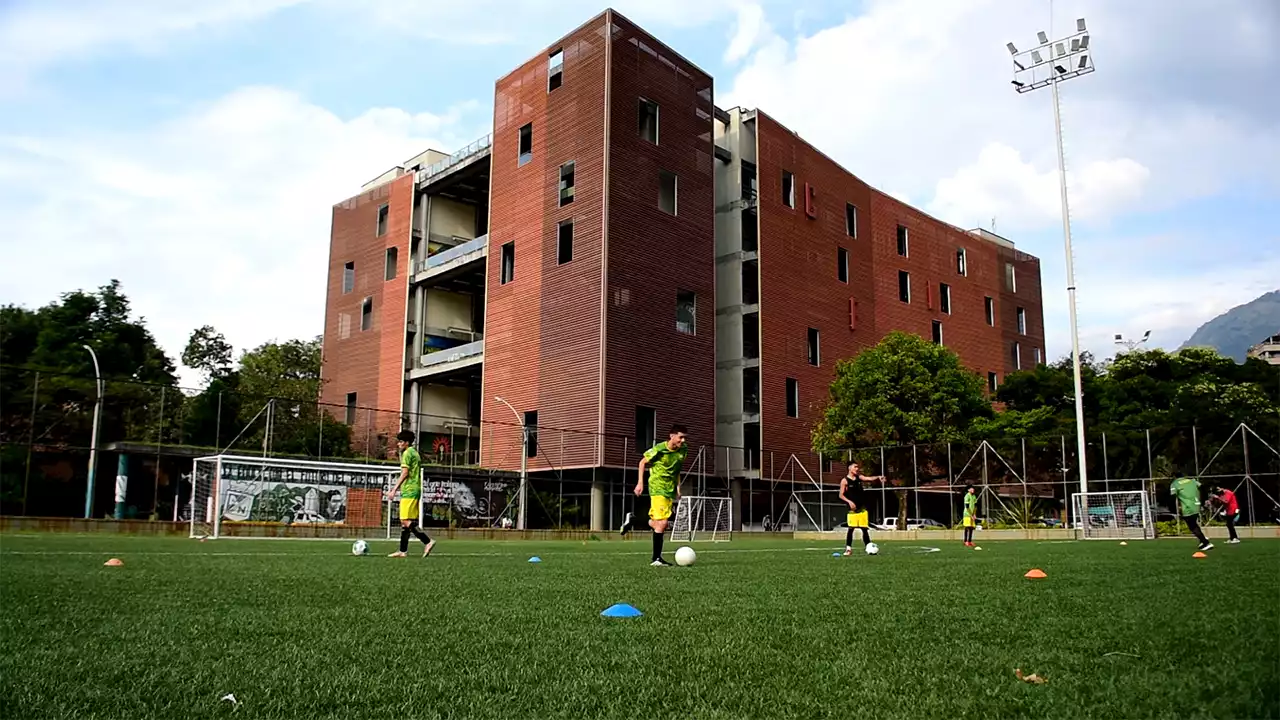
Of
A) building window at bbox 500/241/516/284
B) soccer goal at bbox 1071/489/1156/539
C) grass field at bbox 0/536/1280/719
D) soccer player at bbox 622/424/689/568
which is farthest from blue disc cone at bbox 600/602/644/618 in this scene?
building window at bbox 500/241/516/284

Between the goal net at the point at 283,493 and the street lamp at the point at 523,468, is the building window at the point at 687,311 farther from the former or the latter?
the goal net at the point at 283,493

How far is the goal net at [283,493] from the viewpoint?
89.1 feet

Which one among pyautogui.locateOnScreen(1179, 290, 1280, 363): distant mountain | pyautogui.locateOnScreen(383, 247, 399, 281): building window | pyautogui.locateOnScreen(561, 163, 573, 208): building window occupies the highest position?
pyautogui.locateOnScreen(561, 163, 573, 208): building window

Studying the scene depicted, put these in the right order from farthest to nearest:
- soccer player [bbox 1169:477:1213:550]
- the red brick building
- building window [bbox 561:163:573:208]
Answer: building window [bbox 561:163:573:208], the red brick building, soccer player [bbox 1169:477:1213:550]

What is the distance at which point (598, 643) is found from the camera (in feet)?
16.5

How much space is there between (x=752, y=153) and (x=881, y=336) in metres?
13.1

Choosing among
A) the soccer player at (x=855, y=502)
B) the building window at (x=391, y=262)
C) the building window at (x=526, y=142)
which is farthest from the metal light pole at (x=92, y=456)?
the soccer player at (x=855, y=502)

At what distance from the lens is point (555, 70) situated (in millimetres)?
45812

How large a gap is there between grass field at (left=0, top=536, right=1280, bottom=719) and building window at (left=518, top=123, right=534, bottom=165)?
39.4 m

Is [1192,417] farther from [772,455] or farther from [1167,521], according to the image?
[772,455]

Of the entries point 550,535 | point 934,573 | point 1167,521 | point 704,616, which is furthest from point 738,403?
point 704,616

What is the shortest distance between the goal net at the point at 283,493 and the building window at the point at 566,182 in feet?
57.2

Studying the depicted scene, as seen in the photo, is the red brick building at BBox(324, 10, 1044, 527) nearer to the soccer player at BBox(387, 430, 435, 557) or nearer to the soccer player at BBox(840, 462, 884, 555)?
the soccer player at BBox(840, 462, 884, 555)

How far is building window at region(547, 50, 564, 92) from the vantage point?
45.4 metres
